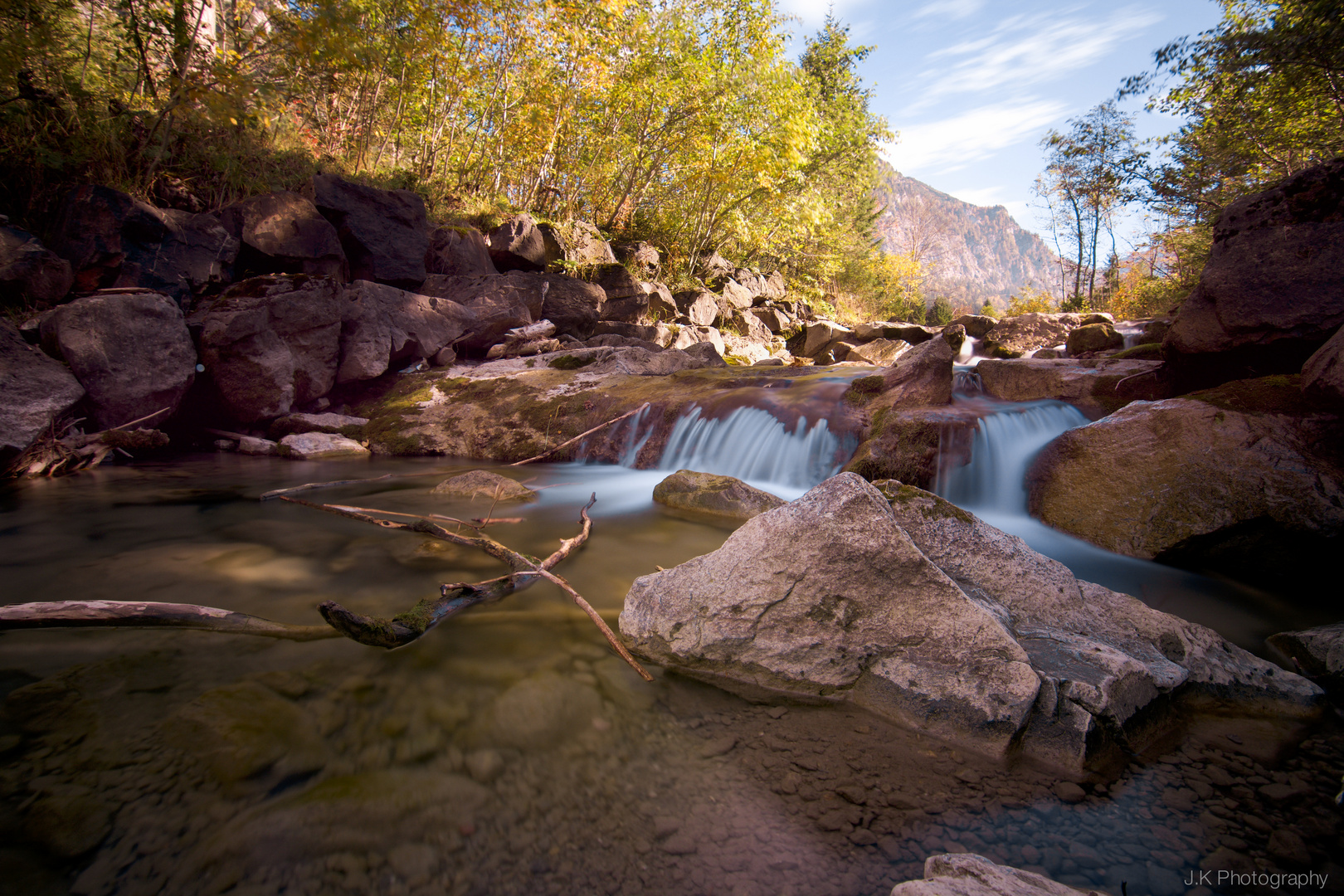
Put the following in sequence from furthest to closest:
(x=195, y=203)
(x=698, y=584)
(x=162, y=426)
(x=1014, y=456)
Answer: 1. (x=195, y=203)
2. (x=162, y=426)
3. (x=1014, y=456)
4. (x=698, y=584)

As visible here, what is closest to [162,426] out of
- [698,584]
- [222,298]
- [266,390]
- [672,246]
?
[266,390]

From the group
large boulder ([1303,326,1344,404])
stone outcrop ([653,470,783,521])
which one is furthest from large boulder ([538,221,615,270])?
large boulder ([1303,326,1344,404])

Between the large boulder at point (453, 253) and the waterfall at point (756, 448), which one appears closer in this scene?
the waterfall at point (756, 448)

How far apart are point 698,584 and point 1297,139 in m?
16.5

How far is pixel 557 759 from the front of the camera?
5.56ft

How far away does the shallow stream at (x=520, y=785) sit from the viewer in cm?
131

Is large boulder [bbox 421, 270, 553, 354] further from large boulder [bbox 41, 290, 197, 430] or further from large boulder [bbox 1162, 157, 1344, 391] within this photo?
large boulder [bbox 1162, 157, 1344, 391]

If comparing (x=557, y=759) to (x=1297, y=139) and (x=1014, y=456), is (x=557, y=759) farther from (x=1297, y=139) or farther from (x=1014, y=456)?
(x=1297, y=139)

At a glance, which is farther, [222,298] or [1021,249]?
[1021,249]

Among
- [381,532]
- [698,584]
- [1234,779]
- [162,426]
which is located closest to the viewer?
[1234,779]

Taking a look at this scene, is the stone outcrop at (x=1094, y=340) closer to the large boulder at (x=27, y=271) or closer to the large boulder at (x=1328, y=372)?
the large boulder at (x=1328, y=372)

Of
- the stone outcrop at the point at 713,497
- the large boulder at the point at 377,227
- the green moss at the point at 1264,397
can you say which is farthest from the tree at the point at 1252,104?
the large boulder at the point at 377,227

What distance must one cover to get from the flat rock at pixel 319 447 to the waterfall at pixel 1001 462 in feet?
23.5

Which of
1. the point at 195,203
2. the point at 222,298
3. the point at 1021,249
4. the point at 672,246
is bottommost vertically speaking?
Answer: the point at 222,298
